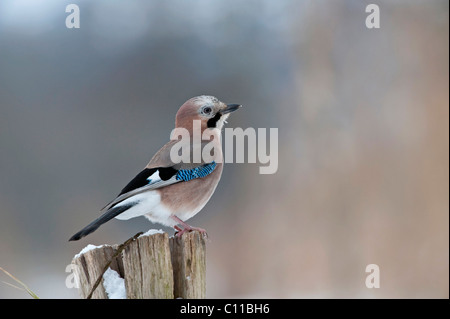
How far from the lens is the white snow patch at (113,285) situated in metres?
1.71

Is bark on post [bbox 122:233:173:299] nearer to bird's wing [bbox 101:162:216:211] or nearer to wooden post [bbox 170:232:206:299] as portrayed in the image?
wooden post [bbox 170:232:206:299]

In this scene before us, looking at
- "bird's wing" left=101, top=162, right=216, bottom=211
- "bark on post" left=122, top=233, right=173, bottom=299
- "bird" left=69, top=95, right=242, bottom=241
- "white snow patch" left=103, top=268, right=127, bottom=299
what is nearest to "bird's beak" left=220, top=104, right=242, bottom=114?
"bird" left=69, top=95, right=242, bottom=241

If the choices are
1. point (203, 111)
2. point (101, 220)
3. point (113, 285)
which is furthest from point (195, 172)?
point (113, 285)

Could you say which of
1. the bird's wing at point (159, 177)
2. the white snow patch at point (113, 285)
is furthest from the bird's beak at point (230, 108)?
the white snow patch at point (113, 285)

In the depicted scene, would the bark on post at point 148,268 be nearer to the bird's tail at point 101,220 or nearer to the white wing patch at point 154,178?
the bird's tail at point 101,220

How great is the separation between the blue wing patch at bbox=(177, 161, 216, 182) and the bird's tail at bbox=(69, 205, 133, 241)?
1.02 ft

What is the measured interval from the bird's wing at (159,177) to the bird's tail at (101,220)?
2cm

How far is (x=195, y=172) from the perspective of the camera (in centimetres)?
225

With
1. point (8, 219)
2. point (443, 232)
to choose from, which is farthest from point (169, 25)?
point (443, 232)

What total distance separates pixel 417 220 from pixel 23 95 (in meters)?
4.72

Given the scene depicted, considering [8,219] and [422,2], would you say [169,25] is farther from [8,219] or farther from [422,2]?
[422,2]
